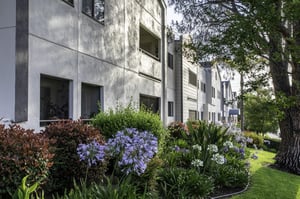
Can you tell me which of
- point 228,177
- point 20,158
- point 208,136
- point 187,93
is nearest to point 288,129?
point 208,136

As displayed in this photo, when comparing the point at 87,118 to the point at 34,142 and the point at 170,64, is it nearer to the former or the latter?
the point at 34,142

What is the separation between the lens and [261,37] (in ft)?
26.5

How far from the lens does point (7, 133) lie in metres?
4.75

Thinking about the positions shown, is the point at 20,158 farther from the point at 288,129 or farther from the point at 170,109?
the point at 170,109

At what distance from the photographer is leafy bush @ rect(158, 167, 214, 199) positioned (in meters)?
6.40

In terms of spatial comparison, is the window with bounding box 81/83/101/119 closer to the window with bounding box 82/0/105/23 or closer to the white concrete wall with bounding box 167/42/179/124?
the window with bounding box 82/0/105/23

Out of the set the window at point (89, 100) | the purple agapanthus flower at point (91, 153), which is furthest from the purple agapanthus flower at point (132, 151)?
the window at point (89, 100)

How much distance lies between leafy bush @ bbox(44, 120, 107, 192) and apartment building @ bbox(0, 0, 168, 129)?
5.80ft

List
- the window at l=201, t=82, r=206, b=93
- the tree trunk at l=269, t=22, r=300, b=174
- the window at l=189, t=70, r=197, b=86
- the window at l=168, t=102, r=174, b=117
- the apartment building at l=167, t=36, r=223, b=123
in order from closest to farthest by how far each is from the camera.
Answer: the tree trunk at l=269, t=22, r=300, b=174 → the window at l=168, t=102, r=174, b=117 → the apartment building at l=167, t=36, r=223, b=123 → the window at l=189, t=70, r=197, b=86 → the window at l=201, t=82, r=206, b=93

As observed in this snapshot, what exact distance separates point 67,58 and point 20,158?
4.90 m

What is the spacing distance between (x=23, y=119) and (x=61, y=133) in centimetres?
167

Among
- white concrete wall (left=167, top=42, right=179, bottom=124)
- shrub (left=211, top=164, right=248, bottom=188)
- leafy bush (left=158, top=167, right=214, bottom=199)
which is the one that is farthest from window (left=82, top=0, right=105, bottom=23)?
white concrete wall (left=167, top=42, right=179, bottom=124)

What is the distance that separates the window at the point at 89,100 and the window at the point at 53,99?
1.00 m

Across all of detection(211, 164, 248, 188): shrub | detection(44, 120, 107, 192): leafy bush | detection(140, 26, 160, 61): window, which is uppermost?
detection(140, 26, 160, 61): window
